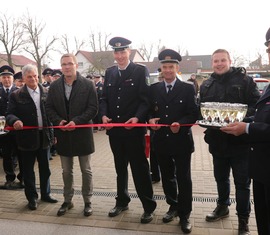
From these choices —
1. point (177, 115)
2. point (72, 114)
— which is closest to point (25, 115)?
point (72, 114)

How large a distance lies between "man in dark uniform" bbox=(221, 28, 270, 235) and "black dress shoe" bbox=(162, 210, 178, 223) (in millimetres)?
1217

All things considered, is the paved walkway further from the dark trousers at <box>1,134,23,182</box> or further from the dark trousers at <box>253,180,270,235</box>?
the dark trousers at <box>253,180,270,235</box>

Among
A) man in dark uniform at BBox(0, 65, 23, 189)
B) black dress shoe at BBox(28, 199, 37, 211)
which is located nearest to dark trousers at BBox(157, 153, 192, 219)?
black dress shoe at BBox(28, 199, 37, 211)

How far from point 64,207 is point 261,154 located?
9.04ft

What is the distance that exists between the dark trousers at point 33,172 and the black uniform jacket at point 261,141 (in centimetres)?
303

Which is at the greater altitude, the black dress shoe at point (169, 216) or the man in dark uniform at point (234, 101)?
the man in dark uniform at point (234, 101)

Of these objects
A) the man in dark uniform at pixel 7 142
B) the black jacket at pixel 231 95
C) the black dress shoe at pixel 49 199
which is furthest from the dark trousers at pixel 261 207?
the man in dark uniform at pixel 7 142

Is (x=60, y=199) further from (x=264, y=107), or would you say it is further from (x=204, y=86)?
(x=264, y=107)

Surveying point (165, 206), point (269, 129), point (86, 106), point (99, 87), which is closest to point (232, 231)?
point (165, 206)

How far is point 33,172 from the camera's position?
432 cm

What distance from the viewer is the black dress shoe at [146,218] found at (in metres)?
3.66

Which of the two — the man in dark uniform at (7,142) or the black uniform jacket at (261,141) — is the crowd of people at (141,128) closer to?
the black uniform jacket at (261,141)

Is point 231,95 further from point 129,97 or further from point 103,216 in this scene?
point 103,216

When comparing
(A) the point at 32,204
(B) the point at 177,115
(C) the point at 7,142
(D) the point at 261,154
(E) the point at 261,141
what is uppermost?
(B) the point at 177,115
